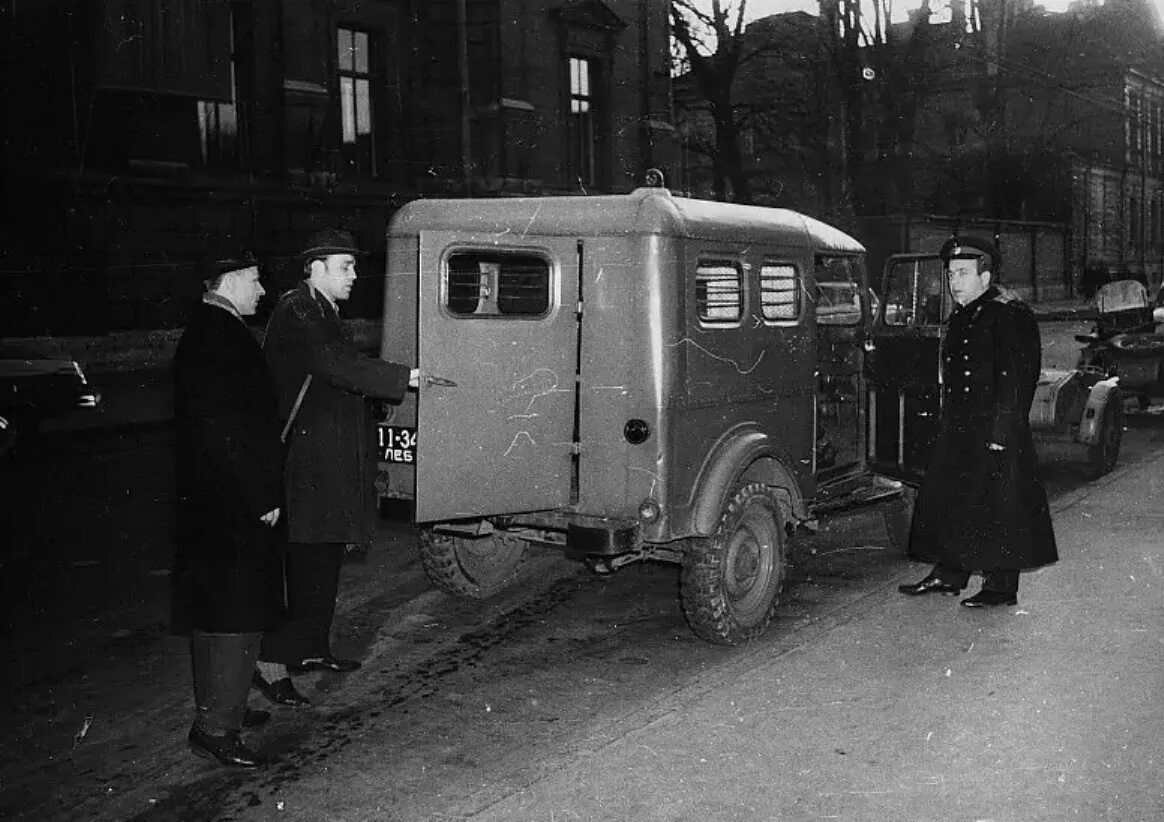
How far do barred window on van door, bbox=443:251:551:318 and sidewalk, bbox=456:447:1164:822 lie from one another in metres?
2.20

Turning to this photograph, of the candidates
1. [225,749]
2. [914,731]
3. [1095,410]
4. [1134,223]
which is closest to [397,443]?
[225,749]

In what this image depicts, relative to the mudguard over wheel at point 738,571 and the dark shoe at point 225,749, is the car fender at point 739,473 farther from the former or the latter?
the dark shoe at point 225,749

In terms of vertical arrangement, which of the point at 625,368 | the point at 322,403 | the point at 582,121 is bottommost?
the point at 322,403

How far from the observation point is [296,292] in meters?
5.52

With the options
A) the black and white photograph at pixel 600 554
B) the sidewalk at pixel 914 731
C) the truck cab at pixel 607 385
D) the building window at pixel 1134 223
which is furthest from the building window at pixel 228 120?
the building window at pixel 1134 223

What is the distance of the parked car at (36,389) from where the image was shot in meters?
13.4

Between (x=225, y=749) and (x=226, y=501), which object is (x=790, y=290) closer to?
(x=226, y=501)

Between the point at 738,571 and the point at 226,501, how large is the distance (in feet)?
9.06

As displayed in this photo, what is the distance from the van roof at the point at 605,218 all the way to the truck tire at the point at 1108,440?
220 inches

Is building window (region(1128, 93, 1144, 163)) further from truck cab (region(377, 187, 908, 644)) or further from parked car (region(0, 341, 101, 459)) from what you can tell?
truck cab (region(377, 187, 908, 644))

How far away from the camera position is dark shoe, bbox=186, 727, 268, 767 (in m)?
4.73

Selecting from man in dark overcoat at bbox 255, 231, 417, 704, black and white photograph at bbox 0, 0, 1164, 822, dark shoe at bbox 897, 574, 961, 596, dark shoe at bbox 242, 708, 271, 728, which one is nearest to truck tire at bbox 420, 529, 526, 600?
black and white photograph at bbox 0, 0, 1164, 822

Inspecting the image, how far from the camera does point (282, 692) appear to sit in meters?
5.43

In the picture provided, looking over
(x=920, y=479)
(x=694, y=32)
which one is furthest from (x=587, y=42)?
(x=920, y=479)
